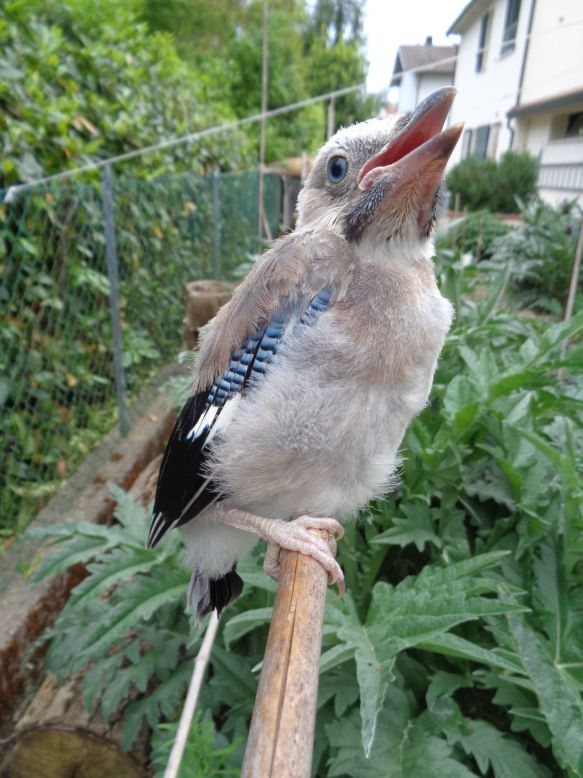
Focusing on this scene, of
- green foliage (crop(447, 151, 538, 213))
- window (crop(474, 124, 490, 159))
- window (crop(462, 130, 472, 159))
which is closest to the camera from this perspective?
green foliage (crop(447, 151, 538, 213))

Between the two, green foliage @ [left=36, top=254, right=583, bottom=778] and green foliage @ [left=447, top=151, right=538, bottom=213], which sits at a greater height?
green foliage @ [left=447, top=151, right=538, bottom=213]

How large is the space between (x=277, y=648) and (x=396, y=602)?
2.50ft

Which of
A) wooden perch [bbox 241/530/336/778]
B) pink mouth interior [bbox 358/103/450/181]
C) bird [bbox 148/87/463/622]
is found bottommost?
wooden perch [bbox 241/530/336/778]

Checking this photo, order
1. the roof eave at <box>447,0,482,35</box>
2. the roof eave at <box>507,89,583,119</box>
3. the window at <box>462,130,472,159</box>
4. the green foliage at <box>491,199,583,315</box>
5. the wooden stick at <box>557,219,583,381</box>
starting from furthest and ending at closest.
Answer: the window at <box>462,130,472,159</box>
the roof eave at <box>447,0,482,35</box>
the roof eave at <box>507,89,583,119</box>
the green foliage at <box>491,199,583,315</box>
the wooden stick at <box>557,219,583,381</box>

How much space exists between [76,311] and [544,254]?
6614 millimetres

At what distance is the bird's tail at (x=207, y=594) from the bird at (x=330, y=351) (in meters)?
0.29

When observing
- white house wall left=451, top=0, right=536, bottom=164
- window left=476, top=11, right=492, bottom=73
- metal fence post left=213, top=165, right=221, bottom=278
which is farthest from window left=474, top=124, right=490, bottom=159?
metal fence post left=213, top=165, right=221, bottom=278

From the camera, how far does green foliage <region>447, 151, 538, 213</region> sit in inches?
625

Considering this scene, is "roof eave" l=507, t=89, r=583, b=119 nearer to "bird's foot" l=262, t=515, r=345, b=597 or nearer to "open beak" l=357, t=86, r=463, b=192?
"open beak" l=357, t=86, r=463, b=192

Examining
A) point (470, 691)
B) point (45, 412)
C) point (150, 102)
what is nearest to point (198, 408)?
point (470, 691)

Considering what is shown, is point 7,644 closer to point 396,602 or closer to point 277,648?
point 396,602

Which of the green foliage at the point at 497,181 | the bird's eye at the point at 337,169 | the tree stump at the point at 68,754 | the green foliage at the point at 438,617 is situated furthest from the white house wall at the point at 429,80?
the tree stump at the point at 68,754

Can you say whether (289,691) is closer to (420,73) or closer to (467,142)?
(467,142)

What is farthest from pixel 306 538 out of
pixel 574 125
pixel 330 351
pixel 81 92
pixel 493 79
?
pixel 493 79
